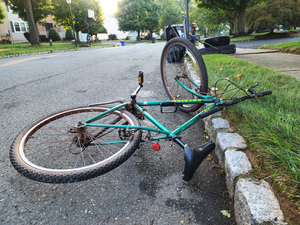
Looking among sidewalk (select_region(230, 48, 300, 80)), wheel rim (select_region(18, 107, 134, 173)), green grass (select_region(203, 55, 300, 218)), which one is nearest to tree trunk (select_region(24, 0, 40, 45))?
sidewalk (select_region(230, 48, 300, 80))

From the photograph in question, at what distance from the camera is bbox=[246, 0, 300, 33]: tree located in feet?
59.9

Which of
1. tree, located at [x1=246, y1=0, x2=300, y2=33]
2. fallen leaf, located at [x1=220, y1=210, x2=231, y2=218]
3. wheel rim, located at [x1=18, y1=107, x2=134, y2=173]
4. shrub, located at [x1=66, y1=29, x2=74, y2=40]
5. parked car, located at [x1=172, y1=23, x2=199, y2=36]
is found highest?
shrub, located at [x1=66, y1=29, x2=74, y2=40]

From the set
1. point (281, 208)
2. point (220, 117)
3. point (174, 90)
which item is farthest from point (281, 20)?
point (281, 208)

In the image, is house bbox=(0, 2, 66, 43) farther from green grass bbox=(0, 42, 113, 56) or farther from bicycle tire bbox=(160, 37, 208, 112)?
bicycle tire bbox=(160, 37, 208, 112)

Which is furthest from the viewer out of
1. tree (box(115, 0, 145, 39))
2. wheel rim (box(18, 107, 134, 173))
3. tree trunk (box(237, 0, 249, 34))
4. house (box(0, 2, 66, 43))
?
tree (box(115, 0, 145, 39))

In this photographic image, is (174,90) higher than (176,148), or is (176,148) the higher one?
(174,90)

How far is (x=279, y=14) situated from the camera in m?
18.4

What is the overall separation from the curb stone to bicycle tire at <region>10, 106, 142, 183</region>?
2.59 feet

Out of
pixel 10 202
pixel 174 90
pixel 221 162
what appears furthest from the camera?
pixel 174 90

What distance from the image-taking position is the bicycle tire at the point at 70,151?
4.44ft

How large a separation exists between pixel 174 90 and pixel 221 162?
7.36 ft

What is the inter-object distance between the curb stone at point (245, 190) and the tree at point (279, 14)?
21510 mm

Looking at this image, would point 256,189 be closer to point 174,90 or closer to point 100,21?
point 174,90

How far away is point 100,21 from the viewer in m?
31.2
